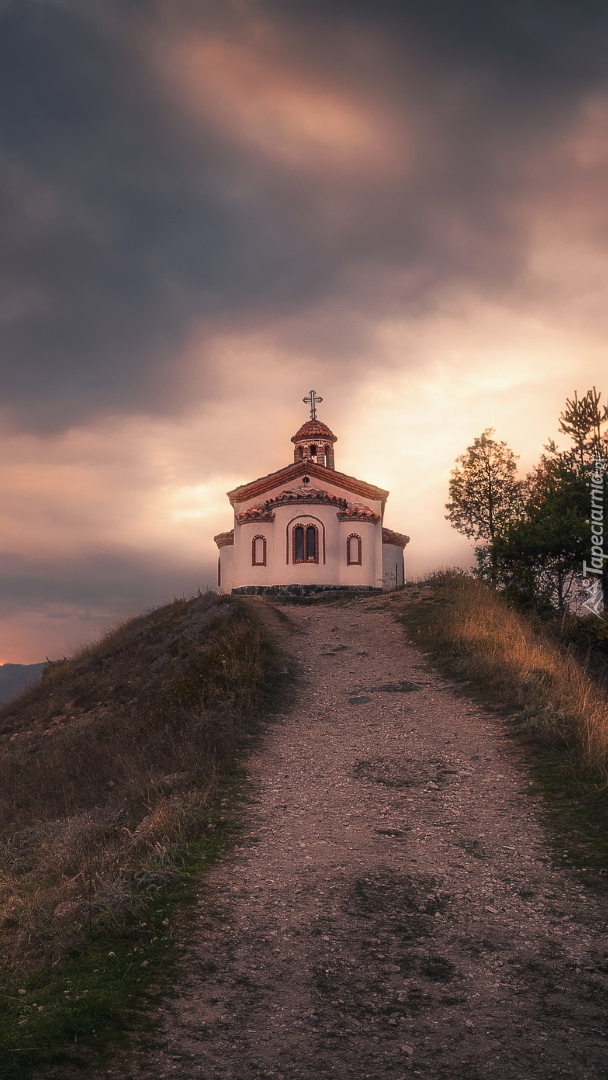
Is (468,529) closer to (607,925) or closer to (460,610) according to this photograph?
(460,610)

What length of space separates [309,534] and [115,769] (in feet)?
82.2

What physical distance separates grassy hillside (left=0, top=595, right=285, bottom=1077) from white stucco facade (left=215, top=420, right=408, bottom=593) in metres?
13.0

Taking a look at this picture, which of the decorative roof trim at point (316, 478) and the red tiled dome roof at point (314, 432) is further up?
the red tiled dome roof at point (314, 432)

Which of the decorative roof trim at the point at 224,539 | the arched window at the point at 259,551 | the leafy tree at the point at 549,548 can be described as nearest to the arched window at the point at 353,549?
the arched window at the point at 259,551

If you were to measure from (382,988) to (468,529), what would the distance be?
112ft

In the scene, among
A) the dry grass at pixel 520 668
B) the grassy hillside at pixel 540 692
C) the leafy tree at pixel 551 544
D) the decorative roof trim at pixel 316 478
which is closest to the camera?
the grassy hillside at pixel 540 692

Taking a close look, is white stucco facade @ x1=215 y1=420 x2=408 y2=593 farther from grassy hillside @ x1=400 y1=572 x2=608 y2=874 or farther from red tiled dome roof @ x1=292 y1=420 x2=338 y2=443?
grassy hillside @ x1=400 y1=572 x2=608 y2=874

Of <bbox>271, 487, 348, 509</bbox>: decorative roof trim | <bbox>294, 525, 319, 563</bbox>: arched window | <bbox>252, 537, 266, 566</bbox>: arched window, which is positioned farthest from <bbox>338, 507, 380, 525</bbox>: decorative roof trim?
<bbox>252, 537, 266, 566</bbox>: arched window

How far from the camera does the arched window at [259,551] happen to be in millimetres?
39500

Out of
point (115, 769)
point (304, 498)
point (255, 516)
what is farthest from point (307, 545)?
point (115, 769)

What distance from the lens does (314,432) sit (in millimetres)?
46375

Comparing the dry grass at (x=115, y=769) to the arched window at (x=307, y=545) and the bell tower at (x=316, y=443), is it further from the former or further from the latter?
the bell tower at (x=316, y=443)

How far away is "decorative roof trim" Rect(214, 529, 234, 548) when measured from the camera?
44156mm

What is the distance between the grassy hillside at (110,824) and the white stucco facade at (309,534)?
511 inches
